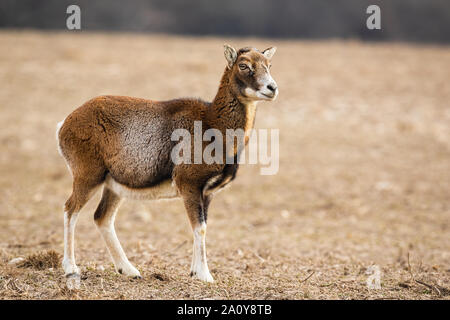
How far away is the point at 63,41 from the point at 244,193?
1539 cm

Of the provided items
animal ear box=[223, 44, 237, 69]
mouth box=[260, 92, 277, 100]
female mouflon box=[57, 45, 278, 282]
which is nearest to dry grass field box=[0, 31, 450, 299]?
female mouflon box=[57, 45, 278, 282]

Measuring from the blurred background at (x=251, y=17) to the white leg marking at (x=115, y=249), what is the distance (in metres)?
25.0

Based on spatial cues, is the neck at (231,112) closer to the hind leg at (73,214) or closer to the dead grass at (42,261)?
the hind leg at (73,214)

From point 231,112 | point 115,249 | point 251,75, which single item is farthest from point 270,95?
point 115,249

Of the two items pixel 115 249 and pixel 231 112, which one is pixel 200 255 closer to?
pixel 115 249

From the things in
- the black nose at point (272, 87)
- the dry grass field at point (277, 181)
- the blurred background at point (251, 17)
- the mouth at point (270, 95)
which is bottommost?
the dry grass field at point (277, 181)

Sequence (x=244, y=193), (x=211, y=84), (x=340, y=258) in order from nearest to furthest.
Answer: (x=340, y=258), (x=244, y=193), (x=211, y=84)

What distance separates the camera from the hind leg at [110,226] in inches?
309

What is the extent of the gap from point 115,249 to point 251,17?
28.3 m

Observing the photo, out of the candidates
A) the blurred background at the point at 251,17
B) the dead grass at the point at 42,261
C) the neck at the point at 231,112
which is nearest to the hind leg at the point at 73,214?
the dead grass at the point at 42,261

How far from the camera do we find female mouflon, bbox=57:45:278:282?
7480 millimetres
